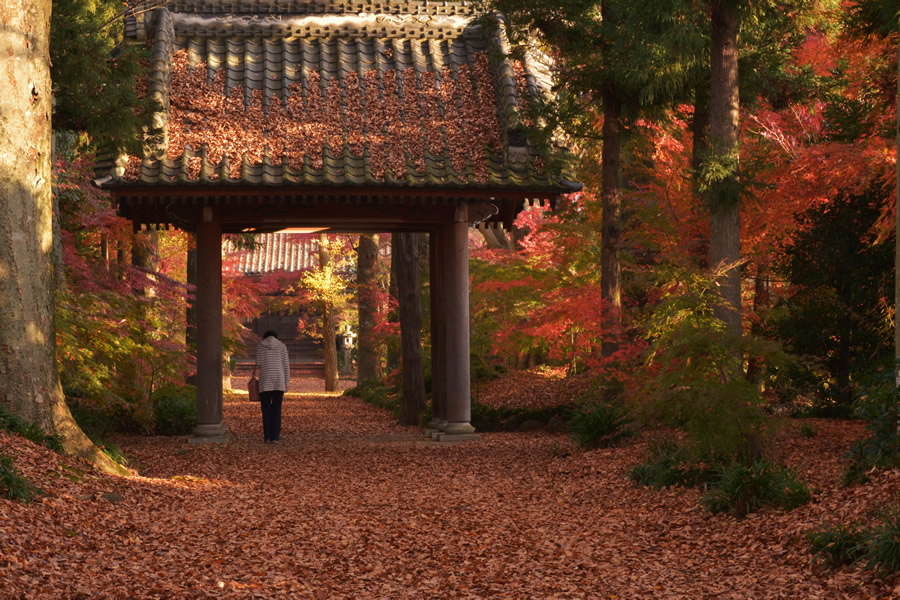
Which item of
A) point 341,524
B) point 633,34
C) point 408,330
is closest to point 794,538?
point 341,524

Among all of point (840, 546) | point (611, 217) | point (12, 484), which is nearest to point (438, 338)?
point (611, 217)

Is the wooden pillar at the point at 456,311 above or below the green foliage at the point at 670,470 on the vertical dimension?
above

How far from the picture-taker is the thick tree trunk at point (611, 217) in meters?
14.9

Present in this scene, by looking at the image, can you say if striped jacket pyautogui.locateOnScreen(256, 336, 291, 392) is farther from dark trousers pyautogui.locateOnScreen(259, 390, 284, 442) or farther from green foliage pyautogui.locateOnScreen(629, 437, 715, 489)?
green foliage pyautogui.locateOnScreen(629, 437, 715, 489)

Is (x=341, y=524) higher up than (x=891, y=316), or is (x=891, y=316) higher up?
(x=891, y=316)

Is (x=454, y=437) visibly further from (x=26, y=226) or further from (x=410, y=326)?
(x=26, y=226)

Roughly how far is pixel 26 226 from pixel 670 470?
6868 mm

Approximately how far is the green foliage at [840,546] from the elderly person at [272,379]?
31.3 feet

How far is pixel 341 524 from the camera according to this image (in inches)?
358

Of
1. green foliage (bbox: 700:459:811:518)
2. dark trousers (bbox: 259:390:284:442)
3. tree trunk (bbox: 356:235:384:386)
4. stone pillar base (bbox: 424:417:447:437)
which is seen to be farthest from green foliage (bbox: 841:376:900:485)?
tree trunk (bbox: 356:235:384:386)

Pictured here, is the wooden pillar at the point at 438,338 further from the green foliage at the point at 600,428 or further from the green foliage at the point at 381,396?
the green foliage at the point at 381,396

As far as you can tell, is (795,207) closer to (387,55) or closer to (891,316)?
(891,316)

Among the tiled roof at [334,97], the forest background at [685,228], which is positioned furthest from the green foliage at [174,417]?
the tiled roof at [334,97]

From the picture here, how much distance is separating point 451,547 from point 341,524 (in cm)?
128
